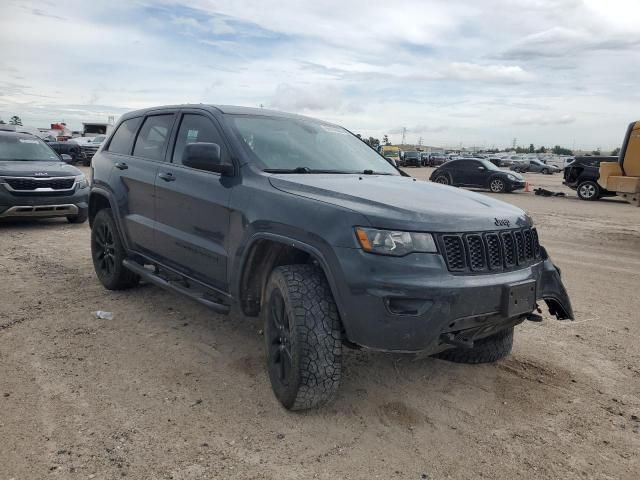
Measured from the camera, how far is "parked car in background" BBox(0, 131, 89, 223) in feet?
28.3

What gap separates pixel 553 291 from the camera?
3.43m

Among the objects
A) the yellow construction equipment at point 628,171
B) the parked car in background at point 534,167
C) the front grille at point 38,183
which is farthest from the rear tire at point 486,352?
the parked car in background at point 534,167

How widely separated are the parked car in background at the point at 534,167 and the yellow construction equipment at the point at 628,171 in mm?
39279

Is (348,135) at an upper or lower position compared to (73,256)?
upper

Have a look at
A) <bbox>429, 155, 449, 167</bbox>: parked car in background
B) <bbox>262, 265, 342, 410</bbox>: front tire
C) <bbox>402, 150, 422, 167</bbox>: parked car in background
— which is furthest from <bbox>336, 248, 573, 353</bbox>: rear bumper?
<bbox>429, 155, 449, 167</bbox>: parked car in background

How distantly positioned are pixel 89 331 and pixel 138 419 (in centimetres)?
160

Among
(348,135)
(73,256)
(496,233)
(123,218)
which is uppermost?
(348,135)

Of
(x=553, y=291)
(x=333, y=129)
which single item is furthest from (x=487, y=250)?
(x=333, y=129)

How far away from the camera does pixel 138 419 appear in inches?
120

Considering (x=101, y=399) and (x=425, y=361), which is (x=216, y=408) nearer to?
(x=101, y=399)

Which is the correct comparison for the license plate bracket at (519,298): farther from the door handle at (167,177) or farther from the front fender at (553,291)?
the door handle at (167,177)

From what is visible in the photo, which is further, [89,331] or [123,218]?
[123,218]

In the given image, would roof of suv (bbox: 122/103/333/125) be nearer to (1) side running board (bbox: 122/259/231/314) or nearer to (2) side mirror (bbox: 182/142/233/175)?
(2) side mirror (bbox: 182/142/233/175)

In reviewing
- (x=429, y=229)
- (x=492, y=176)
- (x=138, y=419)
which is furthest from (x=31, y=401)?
(x=492, y=176)
